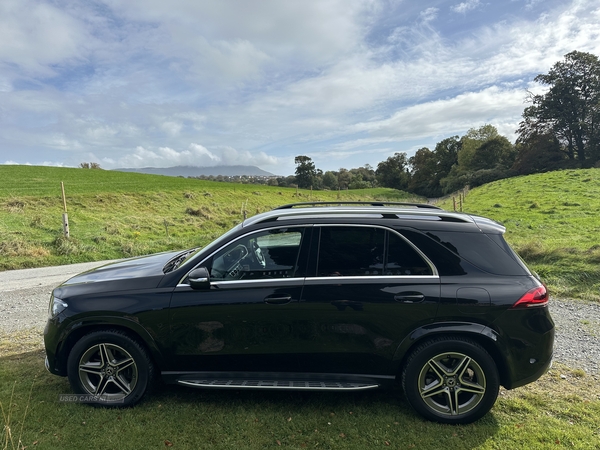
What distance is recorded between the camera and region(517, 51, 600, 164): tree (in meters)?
42.9

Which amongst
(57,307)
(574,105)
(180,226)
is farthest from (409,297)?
(574,105)

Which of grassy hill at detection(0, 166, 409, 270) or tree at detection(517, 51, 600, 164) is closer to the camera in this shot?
grassy hill at detection(0, 166, 409, 270)

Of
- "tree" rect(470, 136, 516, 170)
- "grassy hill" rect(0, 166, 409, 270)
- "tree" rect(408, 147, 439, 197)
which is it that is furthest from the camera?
"tree" rect(408, 147, 439, 197)

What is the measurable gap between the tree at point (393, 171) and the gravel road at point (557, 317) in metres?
81.5

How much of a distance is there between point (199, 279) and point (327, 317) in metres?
1.15

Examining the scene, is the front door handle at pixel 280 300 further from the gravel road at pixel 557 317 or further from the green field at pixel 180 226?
the green field at pixel 180 226

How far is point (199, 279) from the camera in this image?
308 cm

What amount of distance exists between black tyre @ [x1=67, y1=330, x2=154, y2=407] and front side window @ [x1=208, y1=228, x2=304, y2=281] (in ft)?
3.31

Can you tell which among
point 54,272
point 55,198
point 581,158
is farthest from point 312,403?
point 581,158

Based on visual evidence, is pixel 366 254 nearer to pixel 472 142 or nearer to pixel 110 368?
pixel 110 368

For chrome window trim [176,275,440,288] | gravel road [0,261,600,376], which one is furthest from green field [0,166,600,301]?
chrome window trim [176,275,440,288]

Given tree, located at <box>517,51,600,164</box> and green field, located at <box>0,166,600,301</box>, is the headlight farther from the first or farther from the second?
tree, located at <box>517,51,600,164</box>

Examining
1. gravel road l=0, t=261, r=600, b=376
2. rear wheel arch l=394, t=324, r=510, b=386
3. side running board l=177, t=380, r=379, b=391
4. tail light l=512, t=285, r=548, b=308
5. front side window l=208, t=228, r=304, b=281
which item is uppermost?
front side window l=208, t=228, r=304, b=281

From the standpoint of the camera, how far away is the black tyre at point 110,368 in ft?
10.5
